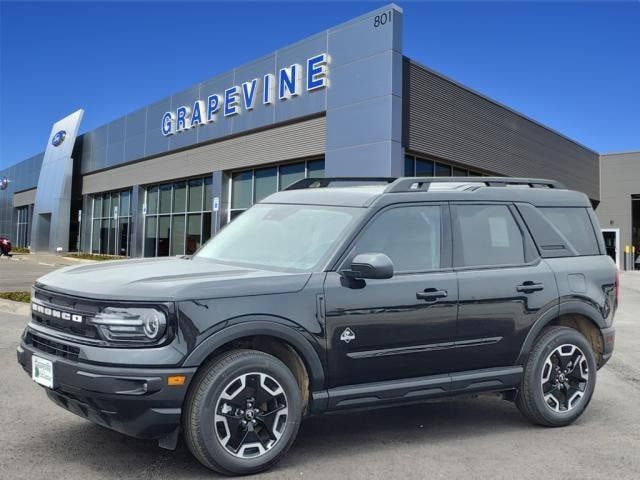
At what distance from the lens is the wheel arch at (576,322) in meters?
4.80


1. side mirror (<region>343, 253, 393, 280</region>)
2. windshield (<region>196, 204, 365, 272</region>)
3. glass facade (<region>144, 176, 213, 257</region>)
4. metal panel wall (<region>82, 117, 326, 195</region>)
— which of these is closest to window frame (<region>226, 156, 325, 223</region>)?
metal panel wall (<region>82, 117, 326, 195</region>)

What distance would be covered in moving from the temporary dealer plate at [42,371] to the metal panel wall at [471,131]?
14.5 meters

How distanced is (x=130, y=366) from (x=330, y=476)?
1390mm

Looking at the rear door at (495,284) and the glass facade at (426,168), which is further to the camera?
the glass facade at (426,168)

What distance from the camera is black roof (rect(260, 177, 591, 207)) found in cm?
461

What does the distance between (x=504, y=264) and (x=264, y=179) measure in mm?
18086

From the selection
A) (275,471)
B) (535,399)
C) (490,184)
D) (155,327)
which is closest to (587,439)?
(535,399)

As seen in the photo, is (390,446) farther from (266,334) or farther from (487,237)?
(487,237)

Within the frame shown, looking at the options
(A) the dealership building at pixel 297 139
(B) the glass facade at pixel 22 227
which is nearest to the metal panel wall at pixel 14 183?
(B) the glass facade at pixel 22 227

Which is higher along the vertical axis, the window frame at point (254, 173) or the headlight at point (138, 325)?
the window frame at point (254, 173)

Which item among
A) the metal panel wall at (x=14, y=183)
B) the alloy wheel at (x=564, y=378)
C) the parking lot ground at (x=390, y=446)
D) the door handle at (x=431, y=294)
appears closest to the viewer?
the parking lot ground at (x=390, y=446)

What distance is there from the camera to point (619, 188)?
130 ft

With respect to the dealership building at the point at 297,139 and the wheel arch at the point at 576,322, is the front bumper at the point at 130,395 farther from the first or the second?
the dealership building at the point at 297,139

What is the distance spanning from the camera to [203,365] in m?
3.70
